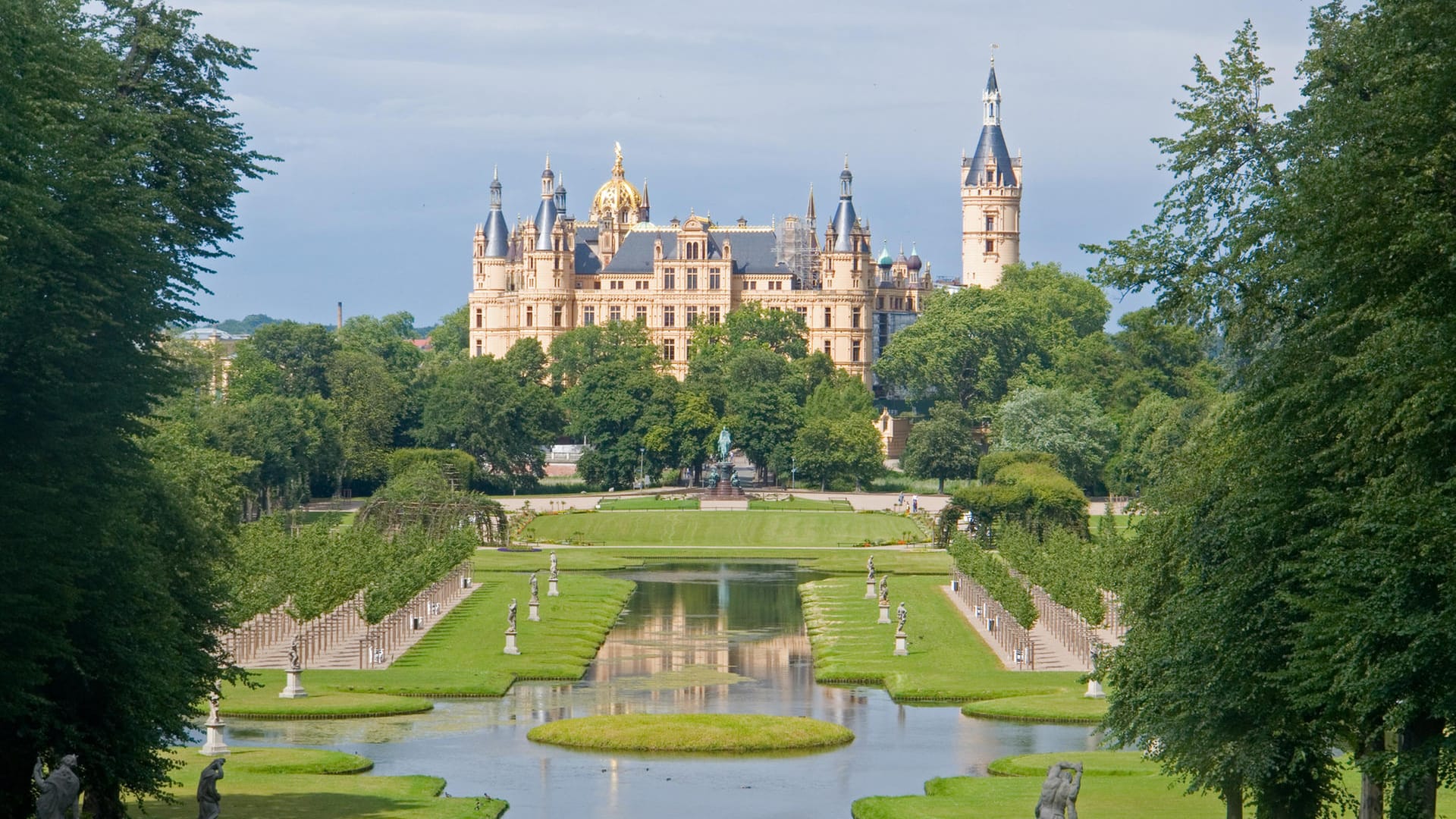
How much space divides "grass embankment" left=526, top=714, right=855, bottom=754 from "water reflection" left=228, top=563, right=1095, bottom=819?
66cm

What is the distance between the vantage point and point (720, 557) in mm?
96625

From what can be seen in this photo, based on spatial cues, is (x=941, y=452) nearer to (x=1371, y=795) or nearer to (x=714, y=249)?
(x=714, y=249)

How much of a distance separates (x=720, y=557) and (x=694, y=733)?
2049 inches

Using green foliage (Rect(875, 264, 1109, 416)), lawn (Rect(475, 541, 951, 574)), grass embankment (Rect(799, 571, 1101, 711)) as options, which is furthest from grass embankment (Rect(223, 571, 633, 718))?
green foliage (Rect(875, 264, 1109, 416))

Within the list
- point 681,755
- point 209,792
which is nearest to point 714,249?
point 681,755

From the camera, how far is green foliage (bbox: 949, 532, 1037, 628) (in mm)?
61906

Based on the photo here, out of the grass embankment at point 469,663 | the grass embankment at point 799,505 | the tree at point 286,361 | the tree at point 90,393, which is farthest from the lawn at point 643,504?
the tree at point 90,393

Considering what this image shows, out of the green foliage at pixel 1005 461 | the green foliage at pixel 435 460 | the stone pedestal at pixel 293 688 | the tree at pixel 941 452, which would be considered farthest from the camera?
the tree at pixel 941 452

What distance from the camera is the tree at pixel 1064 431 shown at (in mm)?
126000

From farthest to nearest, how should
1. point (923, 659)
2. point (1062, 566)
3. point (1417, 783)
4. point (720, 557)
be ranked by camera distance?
1. point (720, 557)
2. point (1062, 566)
3. point (923, 659)
4. point (1417, 783)

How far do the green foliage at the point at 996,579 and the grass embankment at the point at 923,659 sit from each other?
4.56 feet

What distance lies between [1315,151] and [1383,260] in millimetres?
4756

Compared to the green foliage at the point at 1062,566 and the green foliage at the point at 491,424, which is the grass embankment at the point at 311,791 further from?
the green foliage at the point at 491,424

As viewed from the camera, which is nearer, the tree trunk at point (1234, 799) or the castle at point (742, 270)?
the tree trunk at point (1234, 799)
